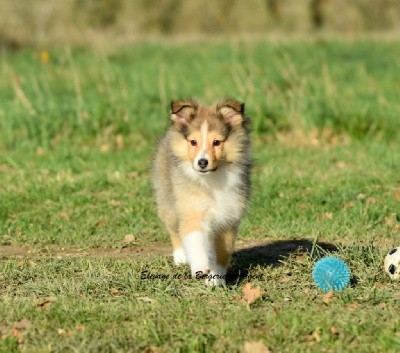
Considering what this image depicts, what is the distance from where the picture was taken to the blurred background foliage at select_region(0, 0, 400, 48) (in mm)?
31656

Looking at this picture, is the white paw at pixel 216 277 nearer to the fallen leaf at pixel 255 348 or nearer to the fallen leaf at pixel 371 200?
the fallen leaf at pixel 255 348

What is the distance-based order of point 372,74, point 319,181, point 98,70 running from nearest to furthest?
point 319,181 < point 98,70 < point 372,74

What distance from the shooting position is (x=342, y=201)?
963cm

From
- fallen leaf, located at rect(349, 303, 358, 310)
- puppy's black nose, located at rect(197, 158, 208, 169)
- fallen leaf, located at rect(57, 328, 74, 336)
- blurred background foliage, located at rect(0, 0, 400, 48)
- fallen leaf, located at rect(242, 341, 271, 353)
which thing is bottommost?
blurred background foliage, located at rect(0, 0, 400, 48)

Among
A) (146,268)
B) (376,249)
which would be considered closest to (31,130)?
(146,268)

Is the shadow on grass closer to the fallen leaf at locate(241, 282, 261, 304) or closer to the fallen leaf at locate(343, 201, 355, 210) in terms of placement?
the fallen leaf at locate(241, 282, 261, 304)

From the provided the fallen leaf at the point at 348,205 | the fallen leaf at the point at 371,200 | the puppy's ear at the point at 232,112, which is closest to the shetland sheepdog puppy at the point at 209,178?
the puppy's ear at the point at 232,112

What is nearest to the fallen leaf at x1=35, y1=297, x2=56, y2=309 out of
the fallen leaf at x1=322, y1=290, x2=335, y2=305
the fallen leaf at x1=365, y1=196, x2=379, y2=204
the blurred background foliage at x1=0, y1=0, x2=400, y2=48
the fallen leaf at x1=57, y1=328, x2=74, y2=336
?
the fallen leaf at x1=57, y1=328, x2=74, y2=336

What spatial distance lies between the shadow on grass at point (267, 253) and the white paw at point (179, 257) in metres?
0.40

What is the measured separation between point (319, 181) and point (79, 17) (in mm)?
21879

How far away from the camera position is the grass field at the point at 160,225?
220 inches

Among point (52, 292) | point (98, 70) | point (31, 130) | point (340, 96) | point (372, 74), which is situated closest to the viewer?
point (52, 292)

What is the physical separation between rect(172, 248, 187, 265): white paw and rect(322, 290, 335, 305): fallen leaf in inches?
61.9

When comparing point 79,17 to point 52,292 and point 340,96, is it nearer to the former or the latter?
point 340,96
